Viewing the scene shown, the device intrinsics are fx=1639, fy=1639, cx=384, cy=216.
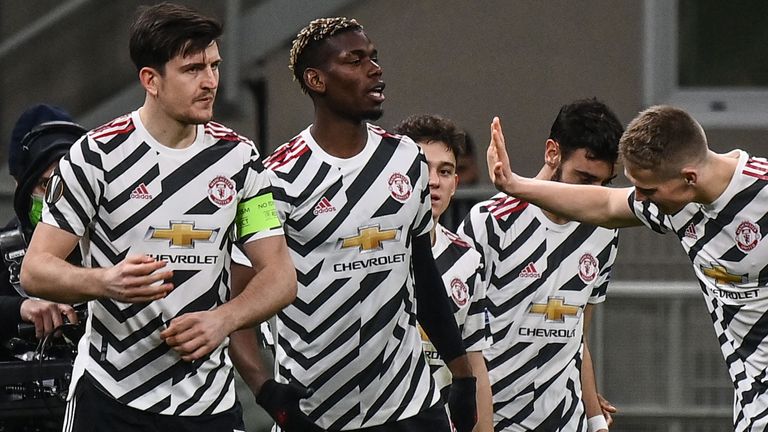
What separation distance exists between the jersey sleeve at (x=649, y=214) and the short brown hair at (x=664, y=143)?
0.25 meters

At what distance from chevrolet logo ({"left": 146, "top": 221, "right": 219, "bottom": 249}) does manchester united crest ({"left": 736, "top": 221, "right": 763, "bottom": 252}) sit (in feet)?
5.81

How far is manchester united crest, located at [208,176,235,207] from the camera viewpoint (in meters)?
4.83

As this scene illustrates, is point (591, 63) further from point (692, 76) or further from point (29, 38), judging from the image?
point (29, 38)

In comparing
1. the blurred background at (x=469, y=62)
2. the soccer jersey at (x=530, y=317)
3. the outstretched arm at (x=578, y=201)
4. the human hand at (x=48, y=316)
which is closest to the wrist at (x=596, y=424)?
the soccer jersey at (x=530, y=317)

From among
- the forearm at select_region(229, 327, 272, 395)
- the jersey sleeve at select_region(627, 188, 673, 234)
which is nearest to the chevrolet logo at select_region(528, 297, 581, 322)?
the jersey sleeve at select_region(627, 188, 673, 234)

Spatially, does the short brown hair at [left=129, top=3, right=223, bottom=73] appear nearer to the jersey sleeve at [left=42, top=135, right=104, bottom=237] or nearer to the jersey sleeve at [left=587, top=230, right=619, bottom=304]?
Answer: the jersey sleeve at [left=42, top=135, right=104, bottom=237]

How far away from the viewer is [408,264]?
17.6 feet

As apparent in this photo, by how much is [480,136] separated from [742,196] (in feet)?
18.4

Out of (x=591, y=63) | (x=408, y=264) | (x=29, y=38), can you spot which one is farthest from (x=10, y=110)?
(x=408, y=264)

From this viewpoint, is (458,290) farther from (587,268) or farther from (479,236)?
(587,268)

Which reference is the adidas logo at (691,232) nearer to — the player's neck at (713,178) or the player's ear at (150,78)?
the player's neck at (713,178)

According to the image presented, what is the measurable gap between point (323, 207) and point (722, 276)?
1.35m

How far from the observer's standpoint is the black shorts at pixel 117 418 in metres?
4.78

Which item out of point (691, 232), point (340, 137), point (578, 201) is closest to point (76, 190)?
point (340, 137)
